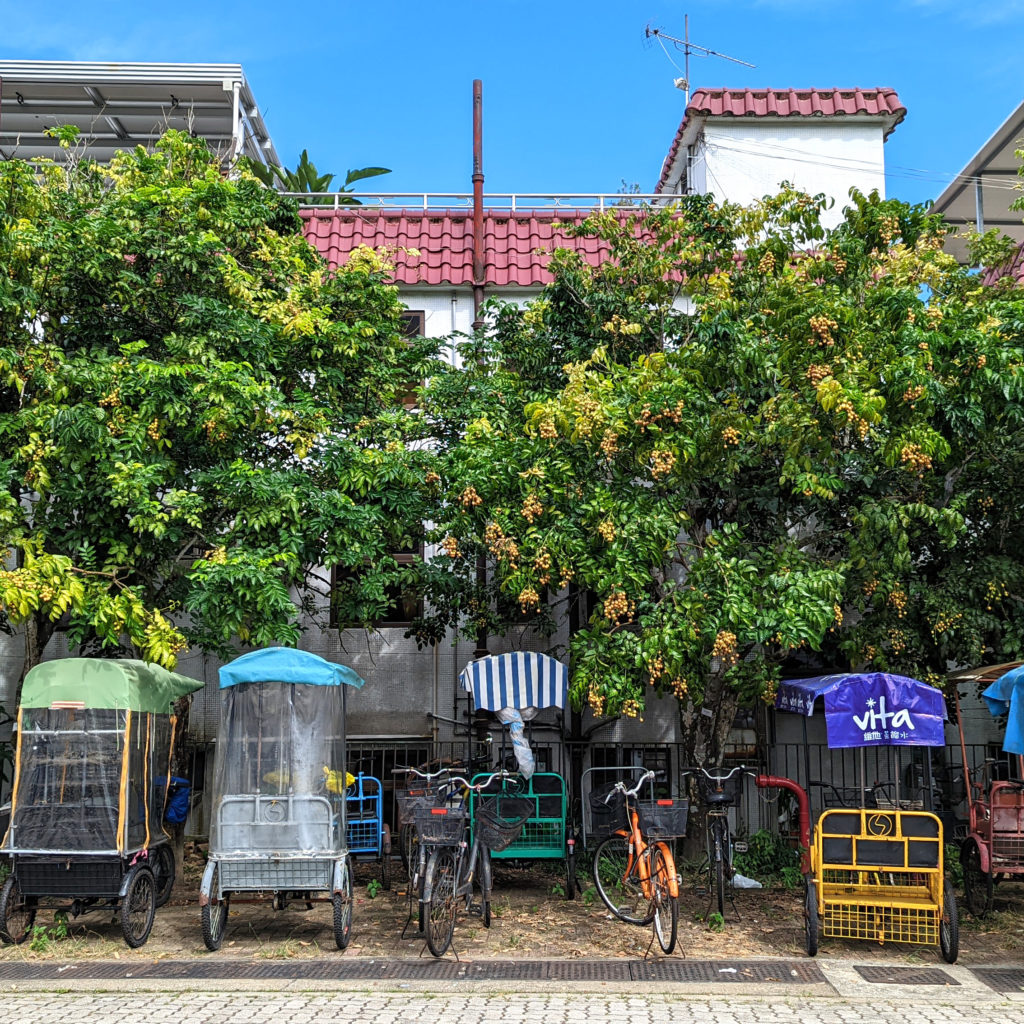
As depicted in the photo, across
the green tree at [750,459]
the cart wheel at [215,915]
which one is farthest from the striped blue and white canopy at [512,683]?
the cart wheel at [215,915]

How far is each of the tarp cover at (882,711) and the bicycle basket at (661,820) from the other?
5.94 feet

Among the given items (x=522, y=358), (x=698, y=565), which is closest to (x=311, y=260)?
(x=522, y=358)

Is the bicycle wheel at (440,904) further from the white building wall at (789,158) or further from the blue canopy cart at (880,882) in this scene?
the white building wall at (789,158)

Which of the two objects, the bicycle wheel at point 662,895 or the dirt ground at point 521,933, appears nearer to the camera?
the bicycle wheel at point 662,895

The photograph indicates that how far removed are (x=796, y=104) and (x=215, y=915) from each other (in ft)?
52.2

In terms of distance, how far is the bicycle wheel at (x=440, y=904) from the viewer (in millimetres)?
8789

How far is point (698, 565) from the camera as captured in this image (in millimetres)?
10586

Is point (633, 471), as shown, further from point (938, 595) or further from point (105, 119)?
point (105, 119)

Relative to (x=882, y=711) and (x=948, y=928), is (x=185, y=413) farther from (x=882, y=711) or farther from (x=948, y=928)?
(x=948, y=928)

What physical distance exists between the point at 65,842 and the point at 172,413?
4243 millimetres

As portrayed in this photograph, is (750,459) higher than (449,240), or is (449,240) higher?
(449,240)

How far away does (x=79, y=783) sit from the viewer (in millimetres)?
9367

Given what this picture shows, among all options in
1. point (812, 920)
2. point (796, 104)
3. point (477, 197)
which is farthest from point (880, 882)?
point (796, 104)

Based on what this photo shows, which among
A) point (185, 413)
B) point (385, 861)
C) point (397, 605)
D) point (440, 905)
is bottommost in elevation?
point (385, 861)
